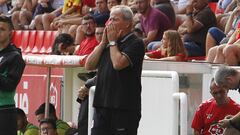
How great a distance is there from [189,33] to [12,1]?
322 inches

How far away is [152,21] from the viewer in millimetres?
13742

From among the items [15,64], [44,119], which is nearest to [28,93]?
[44,119]

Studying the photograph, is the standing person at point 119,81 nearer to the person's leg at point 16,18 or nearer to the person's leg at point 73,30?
the person's leg at point 73,30

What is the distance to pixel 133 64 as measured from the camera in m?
8.01

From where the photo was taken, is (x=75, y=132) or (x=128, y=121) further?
(x=75, y=132)

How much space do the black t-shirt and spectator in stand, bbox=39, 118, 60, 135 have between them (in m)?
3.48

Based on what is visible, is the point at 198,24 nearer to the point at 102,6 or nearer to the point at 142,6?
the point at 142,6

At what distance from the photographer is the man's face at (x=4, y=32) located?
28.6ft

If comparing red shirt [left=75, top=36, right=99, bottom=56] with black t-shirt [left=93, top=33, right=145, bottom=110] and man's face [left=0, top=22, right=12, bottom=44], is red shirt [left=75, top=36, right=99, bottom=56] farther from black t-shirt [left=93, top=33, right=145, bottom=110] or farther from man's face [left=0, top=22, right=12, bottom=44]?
black t-shirt [left=93, top=33, right=145, bottom=110]

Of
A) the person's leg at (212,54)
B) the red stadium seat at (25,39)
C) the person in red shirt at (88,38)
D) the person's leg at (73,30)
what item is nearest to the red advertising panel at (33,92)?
the person in red shirt at (88,38)

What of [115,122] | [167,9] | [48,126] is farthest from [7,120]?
[167,9]

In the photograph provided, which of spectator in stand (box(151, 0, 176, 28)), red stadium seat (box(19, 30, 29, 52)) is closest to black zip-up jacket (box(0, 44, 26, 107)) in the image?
spectator in stand (box(151, 0, 176, 28))

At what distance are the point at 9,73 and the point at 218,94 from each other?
2.02 m

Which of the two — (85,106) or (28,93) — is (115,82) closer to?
(85,106)
